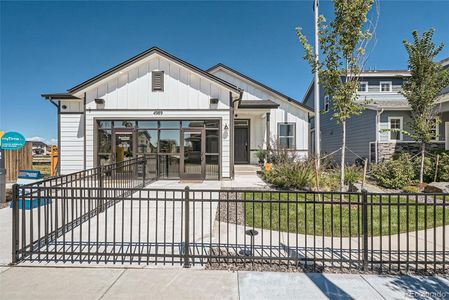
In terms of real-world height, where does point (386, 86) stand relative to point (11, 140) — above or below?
above

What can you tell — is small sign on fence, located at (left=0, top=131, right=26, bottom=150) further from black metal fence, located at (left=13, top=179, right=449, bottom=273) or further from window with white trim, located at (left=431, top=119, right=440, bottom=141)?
window with white trim, located at (left=431, top=119, right=440, bottom=141)

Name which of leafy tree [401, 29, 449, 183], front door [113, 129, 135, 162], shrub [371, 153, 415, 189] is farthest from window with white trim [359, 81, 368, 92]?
front door [113, 129, 135, 162]

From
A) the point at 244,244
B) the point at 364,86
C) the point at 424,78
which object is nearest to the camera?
the point at 244,244

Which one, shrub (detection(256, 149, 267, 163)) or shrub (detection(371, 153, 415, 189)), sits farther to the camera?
shrub (detection(256, 149, 267, 163))

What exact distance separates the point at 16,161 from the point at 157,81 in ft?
26.4

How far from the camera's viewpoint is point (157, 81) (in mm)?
10484

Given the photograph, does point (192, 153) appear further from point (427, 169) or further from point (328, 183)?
point (427, 169)

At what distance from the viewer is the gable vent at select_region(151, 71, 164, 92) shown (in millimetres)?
10469

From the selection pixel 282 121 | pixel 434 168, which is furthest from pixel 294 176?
pixel 282 121

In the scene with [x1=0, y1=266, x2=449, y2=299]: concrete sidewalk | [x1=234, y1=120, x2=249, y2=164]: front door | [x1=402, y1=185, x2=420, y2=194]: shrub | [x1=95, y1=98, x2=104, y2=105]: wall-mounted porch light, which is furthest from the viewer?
[x1=234, y1=120, x2=249, y2=164]: front door

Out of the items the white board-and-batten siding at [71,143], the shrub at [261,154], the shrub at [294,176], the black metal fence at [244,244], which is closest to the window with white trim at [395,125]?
the shrub at [261,154]

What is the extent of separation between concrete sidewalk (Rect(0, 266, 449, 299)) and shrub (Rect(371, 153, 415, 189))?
282 inches

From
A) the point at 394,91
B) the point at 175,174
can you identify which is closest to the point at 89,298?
the point at 175,174

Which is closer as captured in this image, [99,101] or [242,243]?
[242,243]
